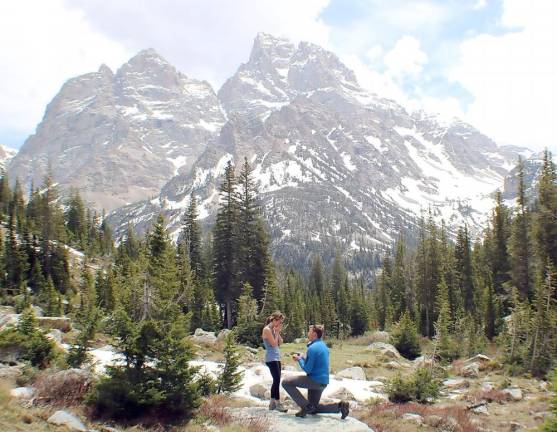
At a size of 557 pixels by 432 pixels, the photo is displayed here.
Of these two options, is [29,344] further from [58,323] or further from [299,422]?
[58,323]

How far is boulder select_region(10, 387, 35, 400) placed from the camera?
9.48 metres

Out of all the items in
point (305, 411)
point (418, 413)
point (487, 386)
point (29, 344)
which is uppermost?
point (29, 344)

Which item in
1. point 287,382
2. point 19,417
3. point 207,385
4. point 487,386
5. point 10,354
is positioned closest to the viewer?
point 19,417

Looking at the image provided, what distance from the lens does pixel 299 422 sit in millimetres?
9969

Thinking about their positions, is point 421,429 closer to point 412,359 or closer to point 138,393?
point 138,393

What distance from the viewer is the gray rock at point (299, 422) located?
9.65 m

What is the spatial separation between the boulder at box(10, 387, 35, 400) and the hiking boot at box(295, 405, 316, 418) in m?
5.90

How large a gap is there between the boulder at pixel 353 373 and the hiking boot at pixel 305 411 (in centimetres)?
1013

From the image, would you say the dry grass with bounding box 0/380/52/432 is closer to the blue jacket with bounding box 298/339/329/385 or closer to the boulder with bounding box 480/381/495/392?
the blue jacket with bounding box 298/339/329/385

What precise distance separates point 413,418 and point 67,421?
8.88 m

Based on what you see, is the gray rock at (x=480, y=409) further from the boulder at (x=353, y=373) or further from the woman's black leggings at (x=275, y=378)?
the woman's black leggings at (x=275, y=378)

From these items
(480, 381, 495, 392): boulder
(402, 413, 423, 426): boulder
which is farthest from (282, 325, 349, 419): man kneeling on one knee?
(480, 381, 495, 392): boulder

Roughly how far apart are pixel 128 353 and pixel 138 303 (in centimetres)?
135

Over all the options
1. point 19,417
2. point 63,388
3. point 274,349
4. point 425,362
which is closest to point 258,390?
point 274,349
